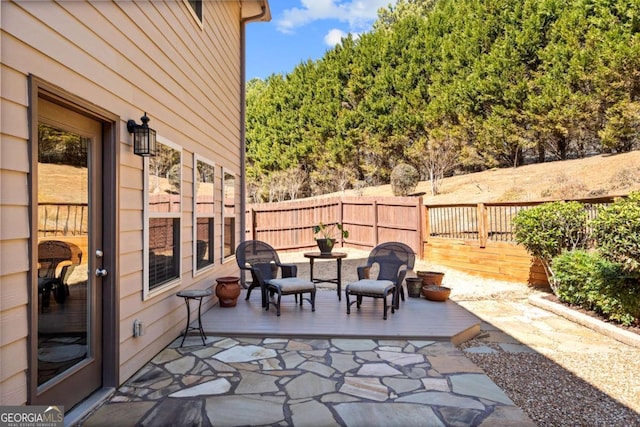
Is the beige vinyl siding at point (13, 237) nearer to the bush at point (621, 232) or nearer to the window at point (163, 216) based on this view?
the window at point (163, 216)

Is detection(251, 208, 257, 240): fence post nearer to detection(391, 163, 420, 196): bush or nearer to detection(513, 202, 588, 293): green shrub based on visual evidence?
detection(391, 163, 420, 196): bush

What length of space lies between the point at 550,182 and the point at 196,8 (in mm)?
10781

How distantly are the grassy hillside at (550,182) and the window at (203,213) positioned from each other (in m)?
7.87

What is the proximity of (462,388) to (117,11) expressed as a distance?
365cm

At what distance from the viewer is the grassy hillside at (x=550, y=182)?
10391 mm

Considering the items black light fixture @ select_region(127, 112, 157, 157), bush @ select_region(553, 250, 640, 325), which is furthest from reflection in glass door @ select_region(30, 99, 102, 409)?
bush @ select_region(553, 250, 640, 325)

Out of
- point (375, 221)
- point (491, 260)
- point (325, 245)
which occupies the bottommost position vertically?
point (491, 260)

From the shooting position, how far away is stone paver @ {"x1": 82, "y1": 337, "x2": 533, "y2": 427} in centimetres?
243

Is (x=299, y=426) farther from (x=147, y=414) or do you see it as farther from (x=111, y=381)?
(x=111, y=381)

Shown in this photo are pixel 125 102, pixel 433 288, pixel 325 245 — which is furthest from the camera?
pixel 325 245

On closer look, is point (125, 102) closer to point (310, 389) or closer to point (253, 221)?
point (310, 389)

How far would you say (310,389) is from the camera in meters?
2.82

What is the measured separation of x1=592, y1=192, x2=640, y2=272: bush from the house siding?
15.0 feet

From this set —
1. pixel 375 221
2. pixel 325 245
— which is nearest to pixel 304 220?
pixel 375 221
